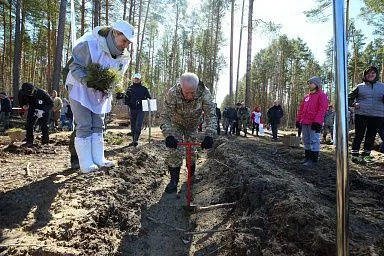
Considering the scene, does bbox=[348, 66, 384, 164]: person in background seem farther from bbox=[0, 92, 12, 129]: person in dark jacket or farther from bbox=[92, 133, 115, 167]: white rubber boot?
bbox=[0, 92, 12, 129]: person in dark jacket

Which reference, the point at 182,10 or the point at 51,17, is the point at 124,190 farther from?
the point at 182,10

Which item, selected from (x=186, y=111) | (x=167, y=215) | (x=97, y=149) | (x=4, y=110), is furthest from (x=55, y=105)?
(x=167, y=215)

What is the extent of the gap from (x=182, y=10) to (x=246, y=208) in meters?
34.1

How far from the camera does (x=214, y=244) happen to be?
3.82m

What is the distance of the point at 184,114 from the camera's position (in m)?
5.52

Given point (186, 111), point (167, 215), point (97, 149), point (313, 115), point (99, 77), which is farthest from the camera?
point (313, 115)

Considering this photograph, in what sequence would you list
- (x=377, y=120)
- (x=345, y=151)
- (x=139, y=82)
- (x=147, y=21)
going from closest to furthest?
(x=345, y=151)
(x=377, y=120)
(x=139, y=82)
(x=147, y=21)

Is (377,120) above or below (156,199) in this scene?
above

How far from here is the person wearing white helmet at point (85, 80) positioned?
424 centimetres

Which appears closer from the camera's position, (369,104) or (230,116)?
(369,104)

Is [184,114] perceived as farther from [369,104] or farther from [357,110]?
[369,104]

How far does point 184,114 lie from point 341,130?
434 centimetres

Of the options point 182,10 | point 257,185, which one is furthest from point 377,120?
point 182,10

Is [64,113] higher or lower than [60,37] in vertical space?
lower
